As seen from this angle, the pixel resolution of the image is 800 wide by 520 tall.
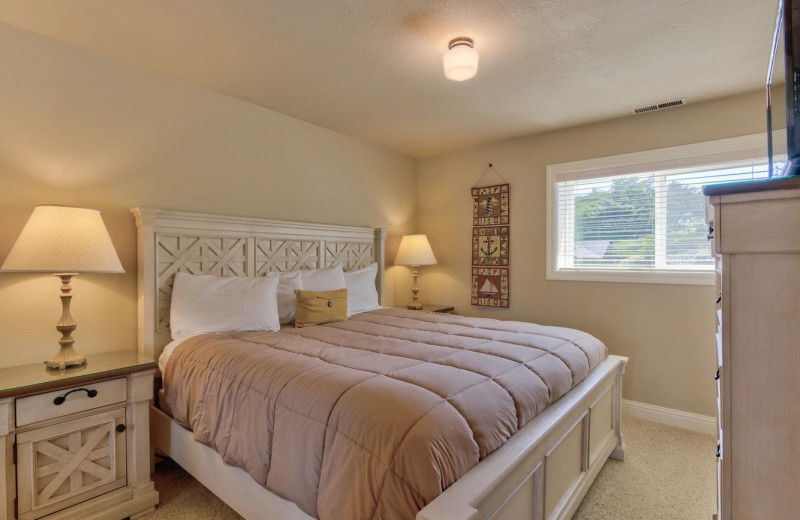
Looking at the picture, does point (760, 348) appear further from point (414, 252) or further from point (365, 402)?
point (414, 252)

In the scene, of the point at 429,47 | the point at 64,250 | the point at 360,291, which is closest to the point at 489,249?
the point at 360,291

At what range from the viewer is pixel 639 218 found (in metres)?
3.23

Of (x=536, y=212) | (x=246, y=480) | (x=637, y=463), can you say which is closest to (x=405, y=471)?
(x=246, y=480)

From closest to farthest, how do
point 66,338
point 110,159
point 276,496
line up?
point 276,496 → point 66,338 → point 110,159

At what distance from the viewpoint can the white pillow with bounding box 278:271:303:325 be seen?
114 inches

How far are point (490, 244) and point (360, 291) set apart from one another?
1468mm

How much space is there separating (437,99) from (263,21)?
137 cm

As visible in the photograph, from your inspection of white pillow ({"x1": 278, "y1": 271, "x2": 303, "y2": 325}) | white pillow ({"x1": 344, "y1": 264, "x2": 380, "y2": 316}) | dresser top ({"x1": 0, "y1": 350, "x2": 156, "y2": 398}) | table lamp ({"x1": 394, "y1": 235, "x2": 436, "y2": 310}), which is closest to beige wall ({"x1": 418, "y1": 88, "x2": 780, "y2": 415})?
table lamp ({"x1": 394, "y1": 235, "x2": 436, "y2": 310})

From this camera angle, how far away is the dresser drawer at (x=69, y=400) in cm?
168

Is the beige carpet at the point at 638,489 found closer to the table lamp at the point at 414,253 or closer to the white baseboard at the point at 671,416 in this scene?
the white baseboard at the point at 671,416

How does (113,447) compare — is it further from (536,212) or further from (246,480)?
(536,212)

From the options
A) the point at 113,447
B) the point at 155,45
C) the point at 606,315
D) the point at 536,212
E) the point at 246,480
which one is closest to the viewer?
the point at 246,480

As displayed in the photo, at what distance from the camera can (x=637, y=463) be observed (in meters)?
2.44

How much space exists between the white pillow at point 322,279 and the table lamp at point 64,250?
129 cm
